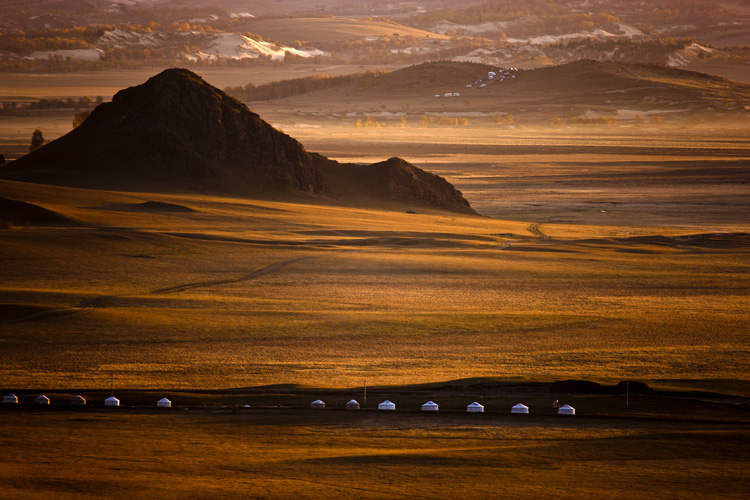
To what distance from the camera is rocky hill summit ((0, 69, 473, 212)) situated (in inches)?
3179

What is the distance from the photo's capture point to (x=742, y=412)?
2889cm

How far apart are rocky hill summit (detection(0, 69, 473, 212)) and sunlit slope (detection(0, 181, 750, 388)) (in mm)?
5891

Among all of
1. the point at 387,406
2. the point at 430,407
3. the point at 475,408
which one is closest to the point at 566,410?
the point at 475,408

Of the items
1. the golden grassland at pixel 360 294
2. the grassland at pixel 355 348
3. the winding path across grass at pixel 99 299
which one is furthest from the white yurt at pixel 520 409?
the winding path across grass at pixel 99 299

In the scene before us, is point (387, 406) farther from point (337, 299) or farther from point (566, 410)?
point (337, 299)

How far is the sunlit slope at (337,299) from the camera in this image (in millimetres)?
34656

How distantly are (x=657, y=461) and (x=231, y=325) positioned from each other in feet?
67.7

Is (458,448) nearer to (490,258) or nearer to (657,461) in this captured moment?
(657,461)

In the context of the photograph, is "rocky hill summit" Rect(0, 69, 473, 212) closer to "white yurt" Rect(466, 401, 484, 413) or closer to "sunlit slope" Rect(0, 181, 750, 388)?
"sunlit slope" Rect(0, 181, 750, 388)

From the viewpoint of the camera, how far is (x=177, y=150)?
81.9m

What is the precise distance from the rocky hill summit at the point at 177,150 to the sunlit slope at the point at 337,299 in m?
5.89

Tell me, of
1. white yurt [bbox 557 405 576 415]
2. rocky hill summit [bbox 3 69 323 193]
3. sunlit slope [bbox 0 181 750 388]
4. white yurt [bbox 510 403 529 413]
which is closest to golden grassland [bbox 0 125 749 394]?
sunlit slope [bbox 0 181 750 388]

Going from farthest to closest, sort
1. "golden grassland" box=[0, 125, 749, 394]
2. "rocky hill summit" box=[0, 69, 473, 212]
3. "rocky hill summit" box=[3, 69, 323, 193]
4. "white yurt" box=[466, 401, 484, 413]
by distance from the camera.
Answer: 1. "rocky hill summit" box=[3, 69, 323, 193]
2. "rocky hill summit" box=[0, 69, 473, 212]
3. "golden grassland" box=[0, 125, 749, 394]
4. "white yurt" box=[466, 401, 484, 413]

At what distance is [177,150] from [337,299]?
128ft
